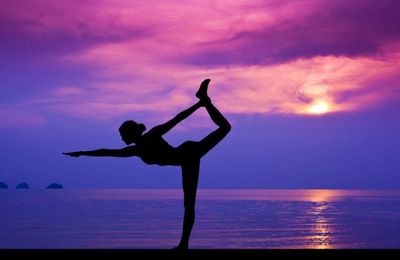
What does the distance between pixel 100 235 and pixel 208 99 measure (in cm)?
2954

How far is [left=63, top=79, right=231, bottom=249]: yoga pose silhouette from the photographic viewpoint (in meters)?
7.45

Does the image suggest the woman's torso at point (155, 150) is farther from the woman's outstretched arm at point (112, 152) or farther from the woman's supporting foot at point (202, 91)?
the woman's supporting foot at point (202, 91)

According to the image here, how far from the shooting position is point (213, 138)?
768 centimetres

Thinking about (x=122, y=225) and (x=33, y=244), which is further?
(x=122, y=225)

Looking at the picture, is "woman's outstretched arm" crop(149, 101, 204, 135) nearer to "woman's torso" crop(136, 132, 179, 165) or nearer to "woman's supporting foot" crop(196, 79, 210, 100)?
"woman's torso" crop(136, 132, 179, 165)

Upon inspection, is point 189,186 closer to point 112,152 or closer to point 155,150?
point 155,150

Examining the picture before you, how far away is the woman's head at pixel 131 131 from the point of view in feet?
24.7

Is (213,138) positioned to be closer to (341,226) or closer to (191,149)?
(191,149)

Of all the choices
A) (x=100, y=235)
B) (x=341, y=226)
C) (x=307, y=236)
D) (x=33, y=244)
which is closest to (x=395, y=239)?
(x=307, y=236)
